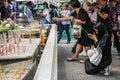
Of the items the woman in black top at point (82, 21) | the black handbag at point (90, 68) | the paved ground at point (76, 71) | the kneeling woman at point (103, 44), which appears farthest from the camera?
the woman in black top at point (82, 21)

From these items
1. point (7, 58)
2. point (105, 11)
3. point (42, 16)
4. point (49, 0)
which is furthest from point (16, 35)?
point (49, 0)

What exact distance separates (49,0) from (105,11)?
1191 centimetres

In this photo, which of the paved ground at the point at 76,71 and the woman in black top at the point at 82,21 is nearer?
the paved ground at the point at 76,71

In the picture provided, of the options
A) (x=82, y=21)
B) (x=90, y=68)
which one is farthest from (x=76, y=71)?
(x=82, y=21)

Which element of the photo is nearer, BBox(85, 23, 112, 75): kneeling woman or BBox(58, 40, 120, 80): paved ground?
BBox(85, 23, 112, 75): kneeling woman

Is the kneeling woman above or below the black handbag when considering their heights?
above

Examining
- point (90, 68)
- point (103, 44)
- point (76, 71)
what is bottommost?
point (76, 71)

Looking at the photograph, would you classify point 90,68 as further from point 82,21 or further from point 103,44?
point 82,21

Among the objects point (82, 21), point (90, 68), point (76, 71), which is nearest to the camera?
point (90, 68)

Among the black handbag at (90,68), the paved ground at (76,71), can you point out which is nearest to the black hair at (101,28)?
the black handbag at (90,68)

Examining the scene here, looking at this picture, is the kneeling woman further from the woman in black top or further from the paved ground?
the woman in black top

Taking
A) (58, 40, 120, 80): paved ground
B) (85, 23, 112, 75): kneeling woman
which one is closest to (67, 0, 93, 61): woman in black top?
(58, 40, 120, 80): paved ground

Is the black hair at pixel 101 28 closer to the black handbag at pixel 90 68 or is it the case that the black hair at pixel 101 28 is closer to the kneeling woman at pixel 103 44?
the kneeling woman at pixel 103 44

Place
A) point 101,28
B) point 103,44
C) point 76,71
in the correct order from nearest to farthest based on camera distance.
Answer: point 103,44
point 101,28
point 76,71
